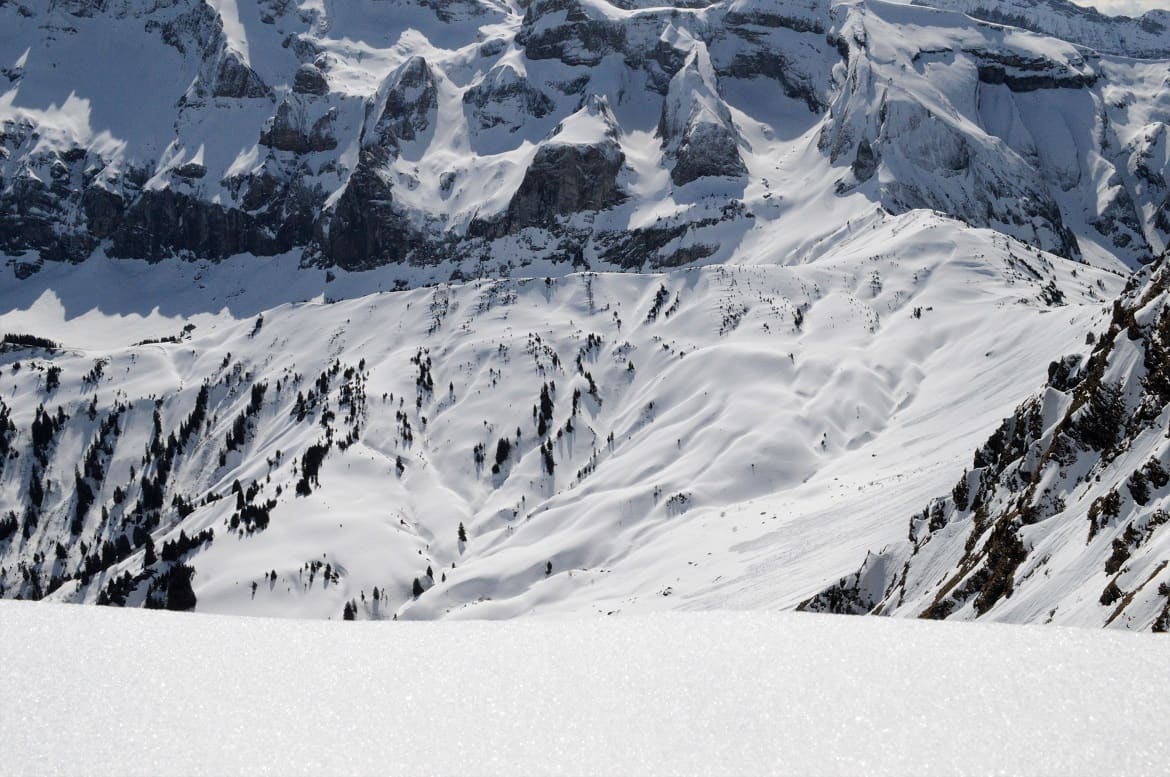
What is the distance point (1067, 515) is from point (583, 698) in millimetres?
55348

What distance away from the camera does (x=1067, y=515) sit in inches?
2251

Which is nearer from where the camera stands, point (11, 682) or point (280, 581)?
point (11, 682)

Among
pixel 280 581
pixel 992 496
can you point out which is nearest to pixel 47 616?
pixel 992 496

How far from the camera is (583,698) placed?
8531 mm

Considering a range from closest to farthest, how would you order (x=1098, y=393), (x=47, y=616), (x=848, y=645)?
(x=848, y=645)
(x=47, y=616)
(x=1098, y=393)

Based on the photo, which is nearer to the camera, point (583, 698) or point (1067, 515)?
point (583, 698)

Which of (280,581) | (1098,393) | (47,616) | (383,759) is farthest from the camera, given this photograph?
(280,581)

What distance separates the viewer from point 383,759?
7.65 m

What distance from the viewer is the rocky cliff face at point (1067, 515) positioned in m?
44.0

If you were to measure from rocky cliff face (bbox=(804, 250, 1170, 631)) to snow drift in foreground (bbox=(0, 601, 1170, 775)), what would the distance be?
26.8 metres

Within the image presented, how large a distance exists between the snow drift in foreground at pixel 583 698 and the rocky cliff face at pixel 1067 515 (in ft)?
87.9

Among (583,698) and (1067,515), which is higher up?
(583,698)

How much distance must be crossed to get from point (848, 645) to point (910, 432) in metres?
177

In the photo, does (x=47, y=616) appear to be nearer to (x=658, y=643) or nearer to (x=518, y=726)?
(x=518, y=726)
